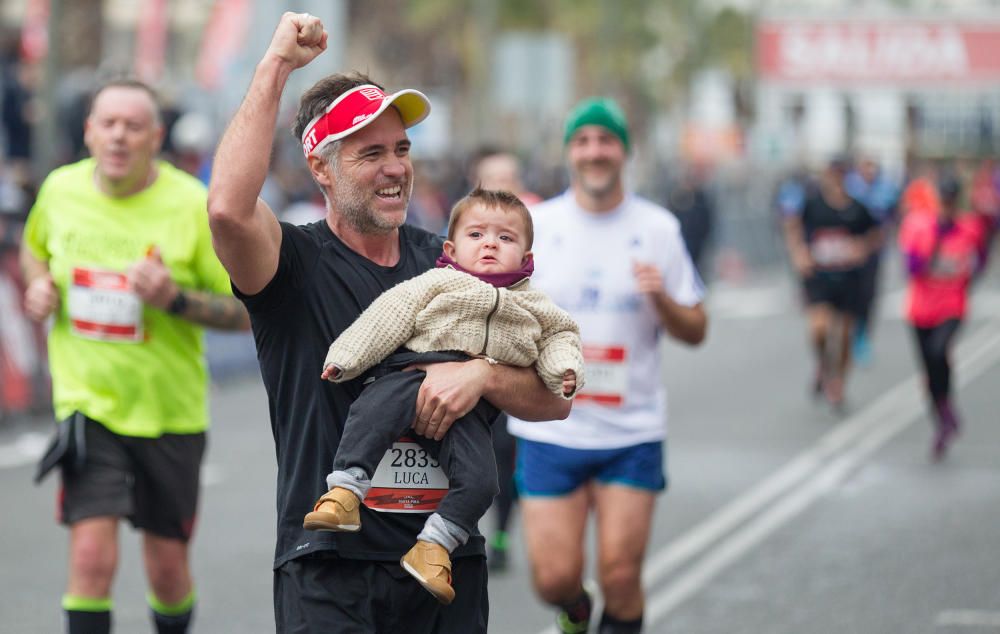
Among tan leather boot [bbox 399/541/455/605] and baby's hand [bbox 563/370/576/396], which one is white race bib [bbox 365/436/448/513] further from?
baby's hand [bbox 563/370/576/396]

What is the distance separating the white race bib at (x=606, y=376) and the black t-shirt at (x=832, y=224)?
10.0 m

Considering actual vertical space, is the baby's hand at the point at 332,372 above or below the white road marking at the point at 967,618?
above

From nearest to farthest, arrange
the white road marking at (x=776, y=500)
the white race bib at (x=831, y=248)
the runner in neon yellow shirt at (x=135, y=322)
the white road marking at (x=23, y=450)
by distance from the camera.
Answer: the runner in neon yellow shirt at (x=135, y=322) < the white road marking at (x=776, y=500) < the white road marking at (x=23, y=450) < the white race bib at (x=831, y=248)

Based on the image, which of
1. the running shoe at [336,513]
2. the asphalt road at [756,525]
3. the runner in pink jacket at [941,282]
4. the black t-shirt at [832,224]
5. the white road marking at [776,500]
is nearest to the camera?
the running shoe at [336,513]

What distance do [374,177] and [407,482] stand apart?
682 millimetres

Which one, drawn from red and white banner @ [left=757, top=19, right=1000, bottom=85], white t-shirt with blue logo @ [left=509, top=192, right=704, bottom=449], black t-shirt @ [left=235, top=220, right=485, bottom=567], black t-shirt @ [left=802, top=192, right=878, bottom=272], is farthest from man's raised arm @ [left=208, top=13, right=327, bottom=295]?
red and white banner @ [left=757, top=19, right=1000, bottom=85]

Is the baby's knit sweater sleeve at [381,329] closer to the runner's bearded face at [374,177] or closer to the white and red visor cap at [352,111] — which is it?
the runner's bearded face at [374,177]

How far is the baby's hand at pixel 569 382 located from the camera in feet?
13.9

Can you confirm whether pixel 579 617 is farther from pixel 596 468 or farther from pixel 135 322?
pixel 135 322

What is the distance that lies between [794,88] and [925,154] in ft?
58.4

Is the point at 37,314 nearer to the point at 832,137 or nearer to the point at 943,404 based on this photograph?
the point at 943,404

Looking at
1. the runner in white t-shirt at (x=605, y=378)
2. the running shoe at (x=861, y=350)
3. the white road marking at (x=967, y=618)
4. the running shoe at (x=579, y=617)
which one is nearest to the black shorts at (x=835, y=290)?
the running shoe at (x=861, y=350)

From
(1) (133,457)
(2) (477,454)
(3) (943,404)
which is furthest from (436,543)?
(3) (943,404)

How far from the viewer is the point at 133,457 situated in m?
6.36
